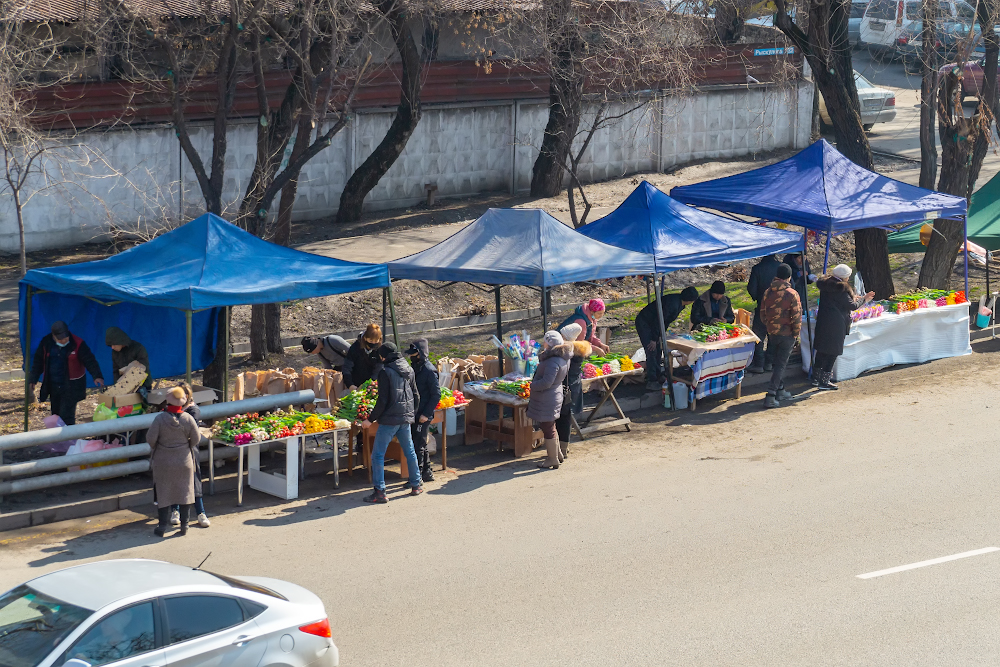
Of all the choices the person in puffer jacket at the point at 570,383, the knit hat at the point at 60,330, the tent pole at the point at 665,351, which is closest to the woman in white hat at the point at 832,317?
the tent pole at the point at 665,351

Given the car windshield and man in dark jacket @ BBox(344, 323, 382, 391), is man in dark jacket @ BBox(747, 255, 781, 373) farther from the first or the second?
the car windshield

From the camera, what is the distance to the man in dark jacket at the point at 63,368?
1279 centimetres

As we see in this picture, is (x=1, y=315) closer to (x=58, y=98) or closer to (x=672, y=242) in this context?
(x=58, y=98)

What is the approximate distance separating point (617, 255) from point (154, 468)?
6819mm

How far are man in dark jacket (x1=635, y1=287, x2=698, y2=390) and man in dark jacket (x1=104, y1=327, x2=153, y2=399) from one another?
21.3 ft

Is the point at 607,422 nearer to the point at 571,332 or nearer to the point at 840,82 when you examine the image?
the point at 571,332

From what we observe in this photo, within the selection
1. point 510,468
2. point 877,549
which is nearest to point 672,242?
point 510,468

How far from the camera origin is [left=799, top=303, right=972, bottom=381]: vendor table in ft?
54.5

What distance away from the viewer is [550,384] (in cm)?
1231

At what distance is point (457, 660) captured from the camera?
768cm

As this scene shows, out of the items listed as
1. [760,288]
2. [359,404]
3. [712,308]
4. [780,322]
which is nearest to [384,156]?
[760,288]

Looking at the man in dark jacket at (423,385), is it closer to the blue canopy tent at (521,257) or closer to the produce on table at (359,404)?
the produce on table at (359,404)

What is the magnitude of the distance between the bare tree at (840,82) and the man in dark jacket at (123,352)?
480 inches

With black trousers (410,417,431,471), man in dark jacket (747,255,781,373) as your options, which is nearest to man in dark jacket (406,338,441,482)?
black trousers (410,417,431,471)
